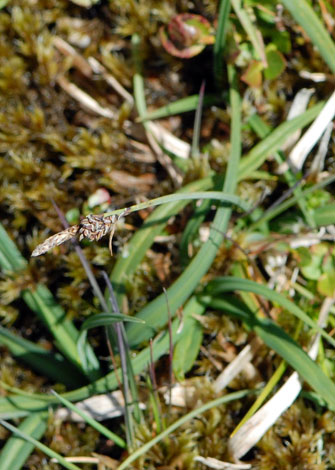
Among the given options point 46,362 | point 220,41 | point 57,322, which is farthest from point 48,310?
point 220,41

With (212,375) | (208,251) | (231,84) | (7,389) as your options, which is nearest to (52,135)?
(231,84)

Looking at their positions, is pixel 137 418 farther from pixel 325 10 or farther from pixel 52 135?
pixel 325 10

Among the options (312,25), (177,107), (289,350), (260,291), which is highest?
(312,25)

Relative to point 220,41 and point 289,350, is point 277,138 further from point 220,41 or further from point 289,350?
point 289,350

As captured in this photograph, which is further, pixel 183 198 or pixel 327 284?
pixel 327 284

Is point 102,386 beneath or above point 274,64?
beneath

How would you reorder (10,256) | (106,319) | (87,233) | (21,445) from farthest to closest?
(10,256) < (21,445) < (106,319) < (87,233)

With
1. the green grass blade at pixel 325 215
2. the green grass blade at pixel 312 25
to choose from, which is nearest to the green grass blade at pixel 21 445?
the green grass blade at pixel 325 215

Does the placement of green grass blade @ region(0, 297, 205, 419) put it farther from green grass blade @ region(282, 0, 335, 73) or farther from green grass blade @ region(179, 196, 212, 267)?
green grass blade @ region(282, 0, 335, 73)
